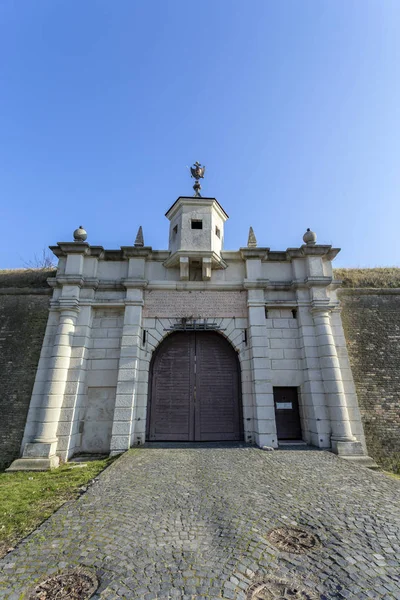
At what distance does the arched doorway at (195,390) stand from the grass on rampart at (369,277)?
6343 millimetres

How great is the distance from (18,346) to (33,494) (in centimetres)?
615

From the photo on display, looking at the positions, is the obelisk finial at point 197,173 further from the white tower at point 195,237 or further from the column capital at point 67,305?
the column capital at point 67,305

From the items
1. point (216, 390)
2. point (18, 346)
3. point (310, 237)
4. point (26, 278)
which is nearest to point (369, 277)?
point (310, 237)

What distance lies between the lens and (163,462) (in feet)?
22.9

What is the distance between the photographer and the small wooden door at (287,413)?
945 cm

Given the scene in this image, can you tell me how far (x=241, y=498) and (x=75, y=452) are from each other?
638cm

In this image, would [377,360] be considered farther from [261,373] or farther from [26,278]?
[26,278]

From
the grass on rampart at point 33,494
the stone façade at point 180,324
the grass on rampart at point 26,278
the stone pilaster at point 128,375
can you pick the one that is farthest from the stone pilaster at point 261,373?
the grass on rampart at point 26,278

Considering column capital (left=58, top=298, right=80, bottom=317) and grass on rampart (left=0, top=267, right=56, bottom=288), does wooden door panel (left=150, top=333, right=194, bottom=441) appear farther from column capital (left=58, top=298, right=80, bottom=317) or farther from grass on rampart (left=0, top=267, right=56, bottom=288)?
grass on rampart (left=0, top=267, right=56, bottom=288)

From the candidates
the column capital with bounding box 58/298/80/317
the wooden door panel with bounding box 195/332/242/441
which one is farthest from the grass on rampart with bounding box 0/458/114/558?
the column capital with bounding box 58/298/80/317

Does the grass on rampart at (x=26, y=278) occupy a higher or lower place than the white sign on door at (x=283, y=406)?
higher

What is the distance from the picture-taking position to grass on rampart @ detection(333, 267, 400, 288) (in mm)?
12211

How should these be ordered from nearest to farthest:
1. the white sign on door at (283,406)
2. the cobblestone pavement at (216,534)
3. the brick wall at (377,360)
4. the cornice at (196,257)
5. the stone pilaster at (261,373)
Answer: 1. the cobblestone pavement at (216,534)
2. the stone pilaster at (261,373)
3. the brick wall at (377,360)
4. the white sign on door at (283,406)
5. the cornice at (196,257)

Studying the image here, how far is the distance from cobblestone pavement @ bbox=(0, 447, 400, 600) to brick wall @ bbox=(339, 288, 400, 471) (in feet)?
11.4
